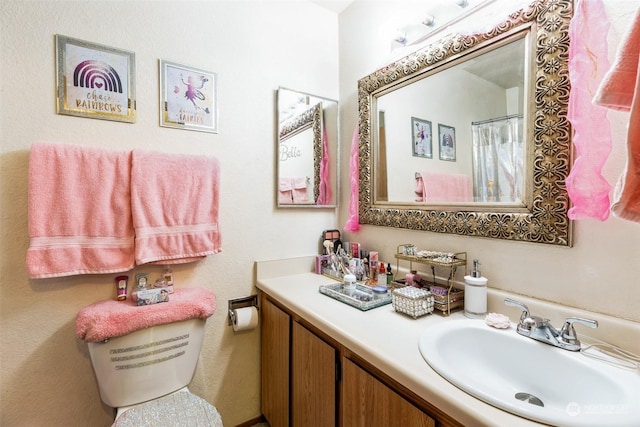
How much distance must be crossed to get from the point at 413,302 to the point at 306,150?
103 centimetres

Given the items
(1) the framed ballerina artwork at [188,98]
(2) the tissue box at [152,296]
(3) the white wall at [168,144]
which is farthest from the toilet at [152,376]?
(1) the framed ballerina artwork at [188,98]

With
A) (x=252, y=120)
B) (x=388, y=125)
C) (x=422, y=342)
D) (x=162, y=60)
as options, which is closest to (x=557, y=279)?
(x=422, y=342)

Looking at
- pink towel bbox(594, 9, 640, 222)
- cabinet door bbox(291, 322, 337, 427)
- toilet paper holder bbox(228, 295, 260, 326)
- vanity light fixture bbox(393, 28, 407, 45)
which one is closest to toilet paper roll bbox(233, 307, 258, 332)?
toilet paper holder bbox(228, 295, 260, 326)

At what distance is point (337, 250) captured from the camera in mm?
1649

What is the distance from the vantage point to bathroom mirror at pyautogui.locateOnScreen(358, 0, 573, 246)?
0.86 meters

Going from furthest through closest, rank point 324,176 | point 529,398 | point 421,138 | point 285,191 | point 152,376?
point 324,176
point 285,191
point 421,138
point 152,376
point 529,398

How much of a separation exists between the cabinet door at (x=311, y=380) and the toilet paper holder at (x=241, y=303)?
1.29ft

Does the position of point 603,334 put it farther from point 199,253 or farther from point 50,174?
point 50,174

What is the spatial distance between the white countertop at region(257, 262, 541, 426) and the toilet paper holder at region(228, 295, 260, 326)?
0.17m

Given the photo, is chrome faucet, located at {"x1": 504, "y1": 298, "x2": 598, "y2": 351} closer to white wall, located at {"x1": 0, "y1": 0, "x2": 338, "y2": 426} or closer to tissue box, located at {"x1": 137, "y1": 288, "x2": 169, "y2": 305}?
white wall, located at {"x1": 0, "y1": 0, "x2": 338, "y2": 426}

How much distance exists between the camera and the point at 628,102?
1.93 ft

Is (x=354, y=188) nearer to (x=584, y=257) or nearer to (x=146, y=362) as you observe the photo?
(x=584, y=257)

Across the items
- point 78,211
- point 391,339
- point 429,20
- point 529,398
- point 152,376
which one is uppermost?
point 429,20

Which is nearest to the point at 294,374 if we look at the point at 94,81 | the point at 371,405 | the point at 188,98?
the point at 371,405
